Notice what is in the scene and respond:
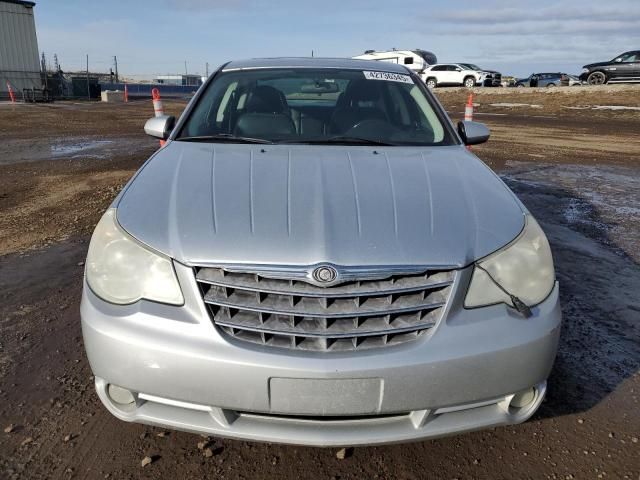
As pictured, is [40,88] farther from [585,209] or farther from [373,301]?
[373,301]

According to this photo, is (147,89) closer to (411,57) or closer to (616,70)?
(411,57)

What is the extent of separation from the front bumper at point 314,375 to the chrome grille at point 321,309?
1.6 inches

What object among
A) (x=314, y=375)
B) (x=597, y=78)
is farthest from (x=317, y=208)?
(x=597, y=78)

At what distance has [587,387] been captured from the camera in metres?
2.51

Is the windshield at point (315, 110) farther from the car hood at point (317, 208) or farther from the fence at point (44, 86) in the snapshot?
the fence at point (44, 86)

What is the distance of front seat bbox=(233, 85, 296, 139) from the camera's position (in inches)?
115

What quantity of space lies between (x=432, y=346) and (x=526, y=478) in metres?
0.76

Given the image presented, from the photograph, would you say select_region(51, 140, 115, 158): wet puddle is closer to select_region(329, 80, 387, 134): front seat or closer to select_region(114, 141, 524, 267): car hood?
select_region(329, 80, 387, 134): front seat

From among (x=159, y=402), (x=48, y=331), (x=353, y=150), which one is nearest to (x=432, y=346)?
(x=159, y=402)

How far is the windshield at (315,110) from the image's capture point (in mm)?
2910

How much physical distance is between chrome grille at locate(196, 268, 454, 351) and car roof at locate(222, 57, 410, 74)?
7.10 feet

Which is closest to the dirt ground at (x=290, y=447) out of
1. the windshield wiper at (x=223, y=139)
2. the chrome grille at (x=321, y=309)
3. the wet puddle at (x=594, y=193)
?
the wet puddle at (x=594, y=193)

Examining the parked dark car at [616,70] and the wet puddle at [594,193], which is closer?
the wet puddle at [594,193]

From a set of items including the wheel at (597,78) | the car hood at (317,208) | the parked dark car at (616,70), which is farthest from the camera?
the wheel at (597,78)
